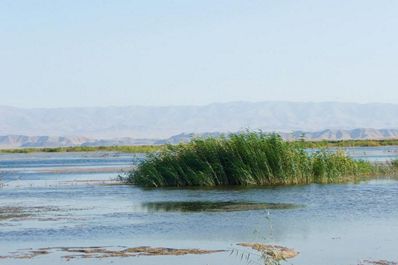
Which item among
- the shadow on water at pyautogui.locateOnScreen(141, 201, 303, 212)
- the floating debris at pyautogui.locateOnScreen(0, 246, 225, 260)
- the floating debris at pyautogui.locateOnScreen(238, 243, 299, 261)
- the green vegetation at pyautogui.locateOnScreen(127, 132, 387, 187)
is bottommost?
the floating debris at pyautogui.locateOnScreen(0, 246, 225, 260)

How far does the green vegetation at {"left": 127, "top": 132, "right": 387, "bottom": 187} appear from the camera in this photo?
124 feet

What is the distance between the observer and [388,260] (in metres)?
18.1

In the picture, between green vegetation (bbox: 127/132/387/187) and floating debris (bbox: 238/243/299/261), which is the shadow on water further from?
floating debris (bbox: 238/243/299/261)

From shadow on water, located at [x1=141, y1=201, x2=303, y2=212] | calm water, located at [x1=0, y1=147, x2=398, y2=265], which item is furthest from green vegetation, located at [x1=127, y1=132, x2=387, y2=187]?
shadow on water, located at [x1=141, y1=201, x2=303, y2=212]

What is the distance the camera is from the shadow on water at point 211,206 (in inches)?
1144

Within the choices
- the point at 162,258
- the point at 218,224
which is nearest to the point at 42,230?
the point at 218,224

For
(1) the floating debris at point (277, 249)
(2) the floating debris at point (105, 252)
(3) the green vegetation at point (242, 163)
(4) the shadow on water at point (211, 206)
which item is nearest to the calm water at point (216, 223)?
(1) the floating debris at point (277, 249)

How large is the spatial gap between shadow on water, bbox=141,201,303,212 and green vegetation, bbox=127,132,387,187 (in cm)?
648

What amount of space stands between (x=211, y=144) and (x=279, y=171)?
3.23 meters

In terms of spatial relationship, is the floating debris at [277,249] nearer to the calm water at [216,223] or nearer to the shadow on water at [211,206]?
the calm water at [216,223]

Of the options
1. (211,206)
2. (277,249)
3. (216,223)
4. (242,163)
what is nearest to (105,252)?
(277,249)

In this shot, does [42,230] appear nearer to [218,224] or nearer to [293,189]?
[218,224]

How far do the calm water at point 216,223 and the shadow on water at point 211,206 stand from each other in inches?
19.6

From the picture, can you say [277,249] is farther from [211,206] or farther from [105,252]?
[211,206]
